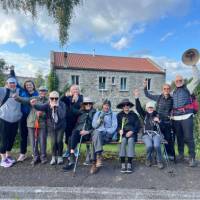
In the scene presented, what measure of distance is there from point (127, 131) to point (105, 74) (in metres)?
27.7

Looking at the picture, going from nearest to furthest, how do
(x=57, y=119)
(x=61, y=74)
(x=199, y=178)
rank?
(x=199, y=178) → (x=57, y=119) → (x=61, y=74)

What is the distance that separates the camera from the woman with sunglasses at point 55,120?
5.84 m

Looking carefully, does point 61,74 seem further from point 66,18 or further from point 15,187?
point 15,187

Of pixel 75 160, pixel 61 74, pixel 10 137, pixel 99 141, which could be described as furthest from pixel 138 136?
pixel 61 74

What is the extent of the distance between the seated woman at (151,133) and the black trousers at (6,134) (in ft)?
9.54

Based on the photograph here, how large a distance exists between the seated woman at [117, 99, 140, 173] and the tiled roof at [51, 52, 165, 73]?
2579 cm

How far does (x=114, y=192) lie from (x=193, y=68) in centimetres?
348

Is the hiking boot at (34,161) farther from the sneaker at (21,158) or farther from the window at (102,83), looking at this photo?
the window at (102,83)

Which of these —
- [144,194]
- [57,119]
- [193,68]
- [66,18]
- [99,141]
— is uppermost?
[66,18]

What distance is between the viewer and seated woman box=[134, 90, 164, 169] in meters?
5.83

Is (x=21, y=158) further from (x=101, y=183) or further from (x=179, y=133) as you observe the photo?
(x=179, y=133)

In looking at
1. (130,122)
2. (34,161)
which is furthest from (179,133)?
(34,161)

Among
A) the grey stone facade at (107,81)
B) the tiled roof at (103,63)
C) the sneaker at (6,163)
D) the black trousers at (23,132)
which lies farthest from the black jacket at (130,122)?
the tiled roof at (103,63)

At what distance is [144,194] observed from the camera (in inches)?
182
